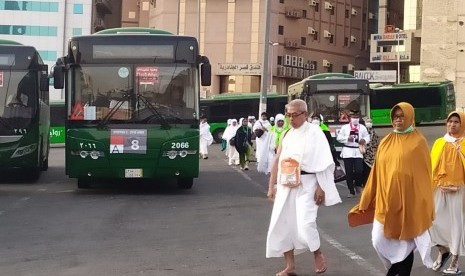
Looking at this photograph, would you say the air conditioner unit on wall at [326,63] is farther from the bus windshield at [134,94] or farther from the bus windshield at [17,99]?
the bus windshield at [134,94]

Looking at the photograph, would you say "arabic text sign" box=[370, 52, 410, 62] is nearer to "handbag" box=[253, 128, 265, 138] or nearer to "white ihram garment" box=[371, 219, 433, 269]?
"handbag" box=[253, 128, 265, 138]

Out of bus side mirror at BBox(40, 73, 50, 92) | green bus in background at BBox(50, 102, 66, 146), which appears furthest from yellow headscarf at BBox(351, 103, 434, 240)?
green bus in background at BBox(50, 102, 66, 146)

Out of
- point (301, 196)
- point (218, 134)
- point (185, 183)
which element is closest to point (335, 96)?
point (185, 183)

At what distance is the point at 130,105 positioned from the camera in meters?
14.7

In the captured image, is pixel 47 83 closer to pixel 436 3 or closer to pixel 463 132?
pixel 463 132

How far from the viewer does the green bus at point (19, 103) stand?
16.8 meters

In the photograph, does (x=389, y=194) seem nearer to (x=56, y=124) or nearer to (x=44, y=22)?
(x=56, y=124)

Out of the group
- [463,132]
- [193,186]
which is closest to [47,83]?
[193,186]

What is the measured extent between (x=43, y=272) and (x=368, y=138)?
941 cm

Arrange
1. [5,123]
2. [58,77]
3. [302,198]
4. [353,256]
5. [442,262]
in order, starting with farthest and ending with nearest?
[5,123], [58,77], [353,256], [442,262], [302,198]

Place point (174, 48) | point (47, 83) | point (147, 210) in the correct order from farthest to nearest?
point (47, 83), point (174, 48), point (147, 210)

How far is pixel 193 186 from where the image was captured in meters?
17.4

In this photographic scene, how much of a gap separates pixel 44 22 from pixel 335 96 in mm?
54176

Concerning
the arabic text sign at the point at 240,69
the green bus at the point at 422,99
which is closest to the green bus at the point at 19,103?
the green bus at the point at 422,99
